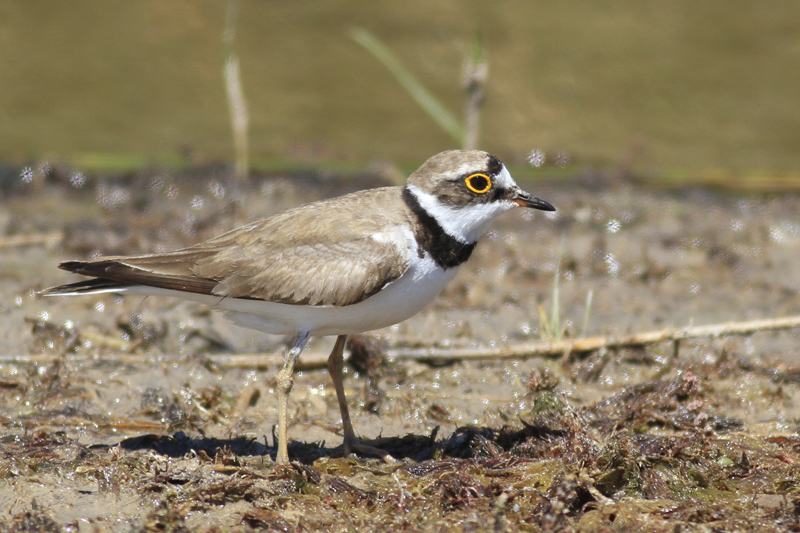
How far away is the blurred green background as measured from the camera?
12500 millimetres

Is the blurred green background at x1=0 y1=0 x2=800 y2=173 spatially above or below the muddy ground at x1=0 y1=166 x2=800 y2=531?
above

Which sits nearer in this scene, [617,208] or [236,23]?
[617,208]

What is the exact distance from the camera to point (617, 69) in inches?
586

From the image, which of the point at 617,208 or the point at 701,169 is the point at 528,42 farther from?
the point at 617,208

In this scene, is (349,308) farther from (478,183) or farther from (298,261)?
(478,183)

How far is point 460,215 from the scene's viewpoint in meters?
5.42

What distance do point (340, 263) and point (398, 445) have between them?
132cm

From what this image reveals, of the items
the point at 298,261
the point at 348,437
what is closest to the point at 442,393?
the point at 348,437

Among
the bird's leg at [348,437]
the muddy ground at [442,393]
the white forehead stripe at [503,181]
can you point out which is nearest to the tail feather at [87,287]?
the muddy ground at [442,393]

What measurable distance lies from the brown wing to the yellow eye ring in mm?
452

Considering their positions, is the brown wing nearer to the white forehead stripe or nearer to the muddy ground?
the white forehead stripe

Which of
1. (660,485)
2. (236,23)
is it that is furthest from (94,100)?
(660,485)

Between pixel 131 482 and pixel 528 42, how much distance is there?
12.5 m

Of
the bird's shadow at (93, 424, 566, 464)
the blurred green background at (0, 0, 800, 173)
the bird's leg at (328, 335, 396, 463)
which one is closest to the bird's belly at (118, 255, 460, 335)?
the bird's leg at (328, 335, 396, 463)
